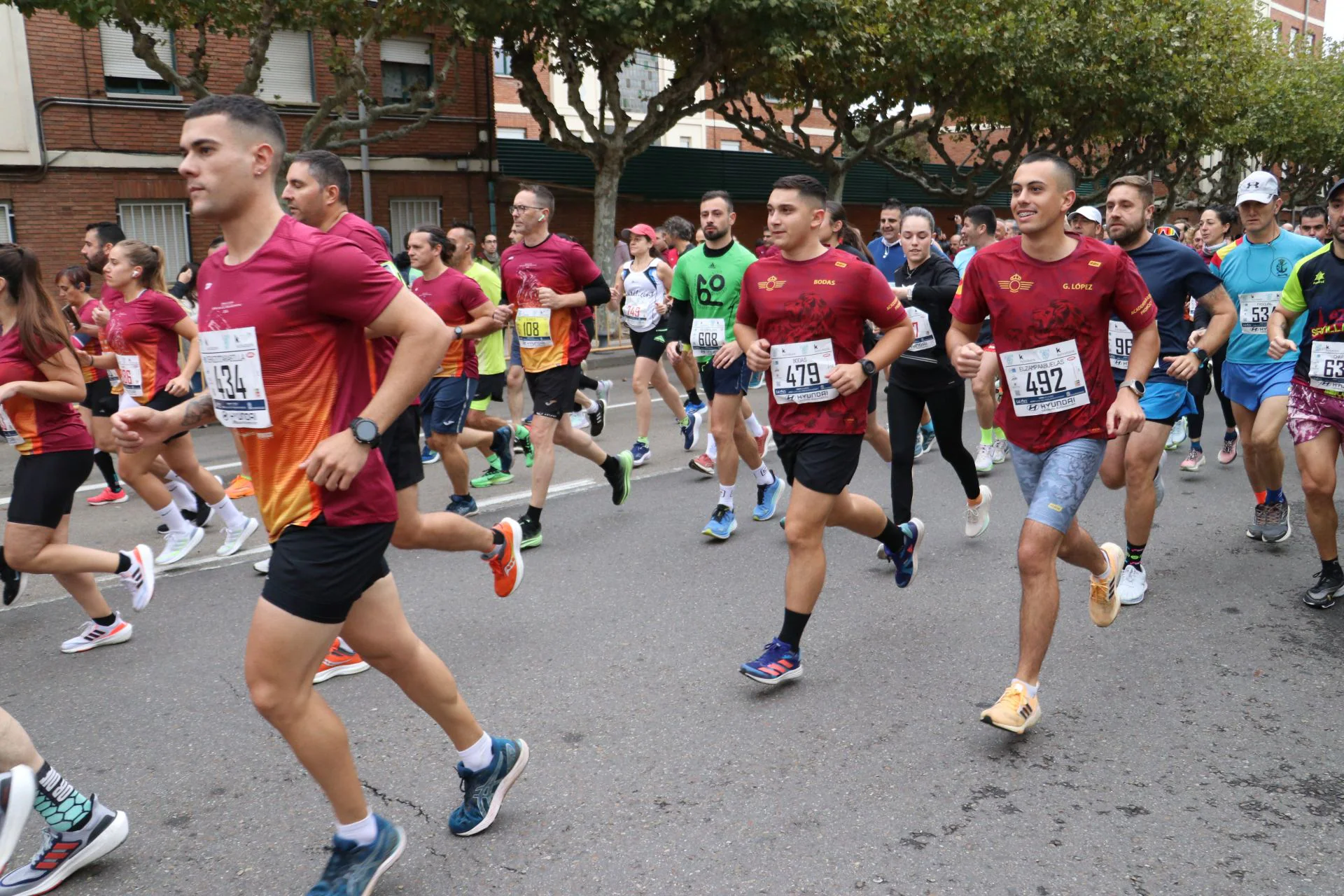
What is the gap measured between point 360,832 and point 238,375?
1.18 meters

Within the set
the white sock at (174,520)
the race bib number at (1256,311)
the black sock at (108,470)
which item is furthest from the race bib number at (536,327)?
the race bib number at (1256,311)

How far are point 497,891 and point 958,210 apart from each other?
35035mm

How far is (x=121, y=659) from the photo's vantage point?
4824 millimetres

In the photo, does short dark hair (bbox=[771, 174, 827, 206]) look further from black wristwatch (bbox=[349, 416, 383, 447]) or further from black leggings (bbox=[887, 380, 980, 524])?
black wristwatch (bbox=[349, 416, 383, 447])

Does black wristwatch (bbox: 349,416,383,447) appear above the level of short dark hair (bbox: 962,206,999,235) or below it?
below

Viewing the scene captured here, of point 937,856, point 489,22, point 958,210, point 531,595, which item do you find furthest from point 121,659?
point 958,210

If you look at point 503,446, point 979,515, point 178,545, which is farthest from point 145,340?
point 979,515

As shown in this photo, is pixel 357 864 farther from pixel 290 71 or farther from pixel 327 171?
pixel 290 71

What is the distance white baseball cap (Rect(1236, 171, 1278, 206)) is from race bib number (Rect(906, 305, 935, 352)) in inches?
73.0

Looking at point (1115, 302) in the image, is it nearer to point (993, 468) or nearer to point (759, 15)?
point (993, 468)

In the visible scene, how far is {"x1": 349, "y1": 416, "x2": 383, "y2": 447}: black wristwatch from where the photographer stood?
104 inches

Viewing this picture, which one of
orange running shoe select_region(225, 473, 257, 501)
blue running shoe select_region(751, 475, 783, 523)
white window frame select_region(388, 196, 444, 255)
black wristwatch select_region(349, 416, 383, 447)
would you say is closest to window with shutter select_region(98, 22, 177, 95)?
white window frame select_region(388, 196, 444, 255)

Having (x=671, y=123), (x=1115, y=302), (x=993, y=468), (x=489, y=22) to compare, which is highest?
(x=489, y=22)

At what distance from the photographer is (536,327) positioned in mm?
6969
